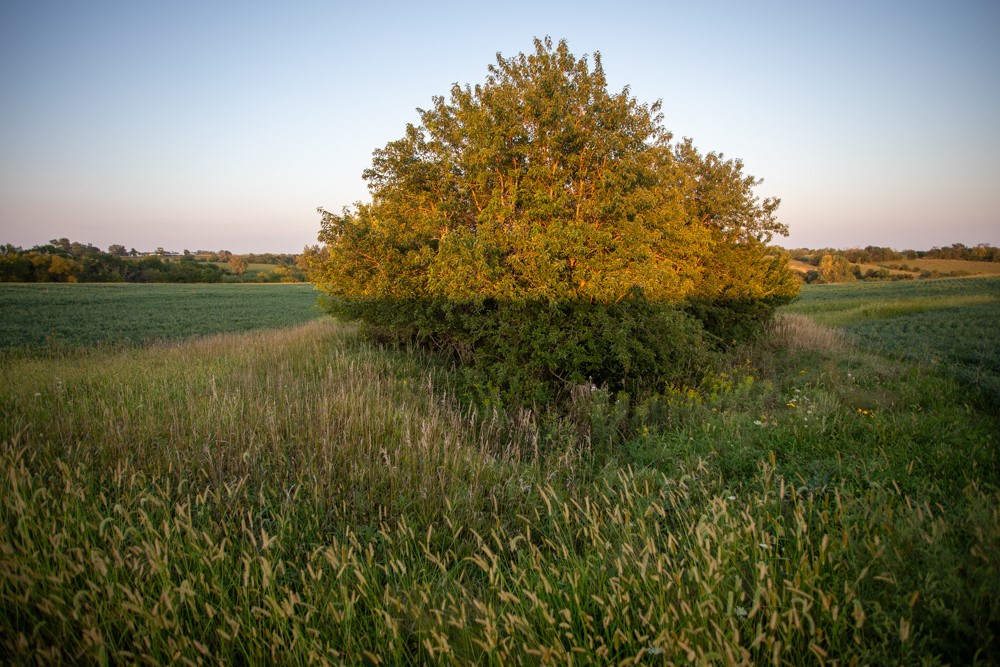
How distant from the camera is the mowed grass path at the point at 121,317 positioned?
50.6 ft

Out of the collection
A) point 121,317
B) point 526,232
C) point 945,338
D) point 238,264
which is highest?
point 238,264

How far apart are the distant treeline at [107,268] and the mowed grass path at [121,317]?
2734 centimetres

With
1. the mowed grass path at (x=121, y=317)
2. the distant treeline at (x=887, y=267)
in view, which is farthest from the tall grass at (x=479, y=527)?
the distant treeline at (x=887, y=267)

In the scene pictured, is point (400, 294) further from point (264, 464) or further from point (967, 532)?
point (967, 532)

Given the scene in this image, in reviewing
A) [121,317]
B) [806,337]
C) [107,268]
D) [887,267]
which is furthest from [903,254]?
[107,268]

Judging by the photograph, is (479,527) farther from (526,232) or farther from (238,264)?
(238,264)

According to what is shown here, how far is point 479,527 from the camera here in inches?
133

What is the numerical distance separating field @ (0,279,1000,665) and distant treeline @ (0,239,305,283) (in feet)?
213

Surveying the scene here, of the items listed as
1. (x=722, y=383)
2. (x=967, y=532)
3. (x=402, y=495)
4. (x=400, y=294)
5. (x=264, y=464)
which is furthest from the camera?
(x=400, y=294)

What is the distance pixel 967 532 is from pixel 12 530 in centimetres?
638

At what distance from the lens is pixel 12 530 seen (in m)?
2.62

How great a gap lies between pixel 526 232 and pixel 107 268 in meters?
80.7

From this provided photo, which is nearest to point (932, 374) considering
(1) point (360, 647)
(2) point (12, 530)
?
(1) point (360, 647)

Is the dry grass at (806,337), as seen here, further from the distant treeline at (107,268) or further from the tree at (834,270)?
the tree at (834,270)
